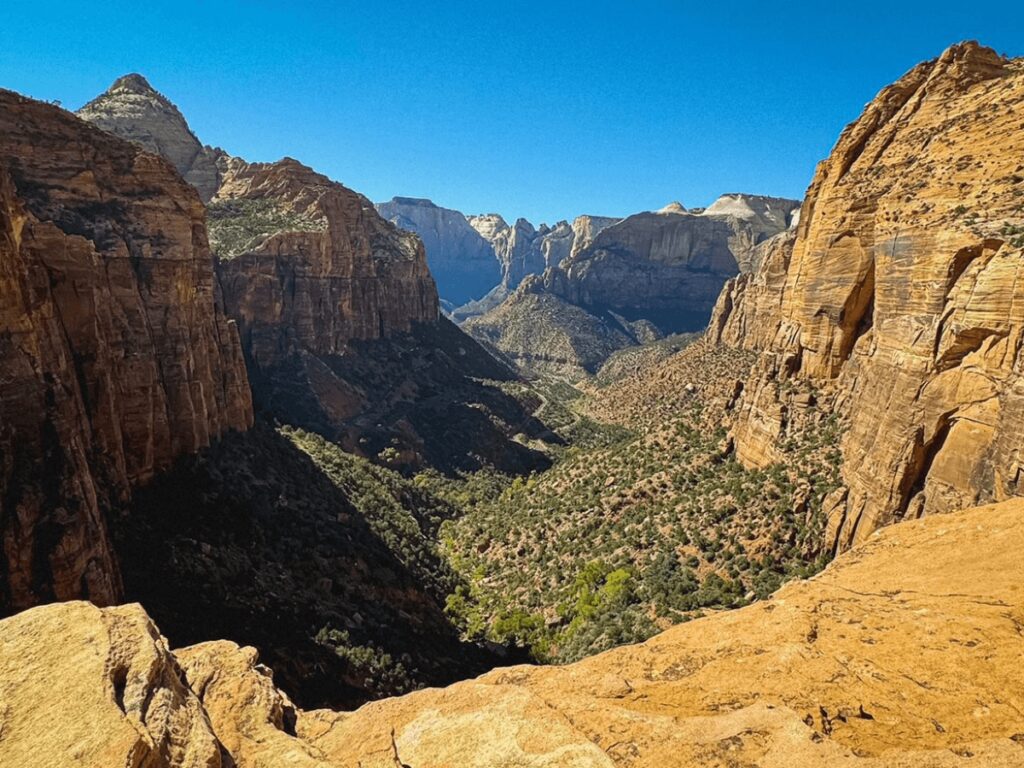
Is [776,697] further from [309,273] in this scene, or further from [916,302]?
[309,273]

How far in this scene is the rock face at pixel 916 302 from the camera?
21.6 metres

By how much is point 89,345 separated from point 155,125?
10196 centimetres

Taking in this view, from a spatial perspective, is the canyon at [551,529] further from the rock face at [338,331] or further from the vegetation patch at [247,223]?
the vegetation patch at [247,223]

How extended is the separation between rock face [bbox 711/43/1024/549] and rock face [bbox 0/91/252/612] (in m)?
35.7

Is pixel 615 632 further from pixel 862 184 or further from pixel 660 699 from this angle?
pixel 862 184

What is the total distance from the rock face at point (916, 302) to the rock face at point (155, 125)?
10408 centimetres

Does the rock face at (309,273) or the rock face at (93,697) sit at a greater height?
the rock face at (309,273)

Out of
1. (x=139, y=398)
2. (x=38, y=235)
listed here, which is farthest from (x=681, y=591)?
(x=38, y=235)

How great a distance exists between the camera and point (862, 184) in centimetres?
3516

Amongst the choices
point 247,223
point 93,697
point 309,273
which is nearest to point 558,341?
point 309,273

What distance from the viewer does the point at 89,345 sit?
3139 cm

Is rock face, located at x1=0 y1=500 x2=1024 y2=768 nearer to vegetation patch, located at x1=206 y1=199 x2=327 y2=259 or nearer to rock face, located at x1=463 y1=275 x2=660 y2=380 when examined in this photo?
vegetation patch, located at x1=206 y1=199 x2=327 y2=259

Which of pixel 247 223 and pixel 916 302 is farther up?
pixel 247 223

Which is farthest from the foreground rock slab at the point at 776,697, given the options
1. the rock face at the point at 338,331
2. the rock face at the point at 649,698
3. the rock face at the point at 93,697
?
the rock face at the point at 338,331
